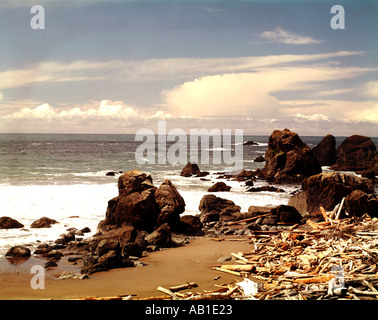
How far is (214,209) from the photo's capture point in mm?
21375

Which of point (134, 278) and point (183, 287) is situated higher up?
point (183, 287)

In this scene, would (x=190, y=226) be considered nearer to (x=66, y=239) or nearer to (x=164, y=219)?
(x=164, y=219)

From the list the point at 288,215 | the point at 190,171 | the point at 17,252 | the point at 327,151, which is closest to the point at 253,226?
the point at 288,215

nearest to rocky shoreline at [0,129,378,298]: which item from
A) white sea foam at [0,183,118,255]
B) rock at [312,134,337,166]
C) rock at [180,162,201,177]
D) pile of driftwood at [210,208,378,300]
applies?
white sea foam at [0,183,118,255]

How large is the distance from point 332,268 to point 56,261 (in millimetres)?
8771

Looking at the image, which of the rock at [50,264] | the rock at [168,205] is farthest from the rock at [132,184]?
the rock at [50,264]

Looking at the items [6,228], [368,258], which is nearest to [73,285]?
[368,258]

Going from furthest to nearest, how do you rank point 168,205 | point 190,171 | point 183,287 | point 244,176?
point 190,171, point 244,176, point 168,205, point 183,287

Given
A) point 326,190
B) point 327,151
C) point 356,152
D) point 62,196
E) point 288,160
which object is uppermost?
point 327,151

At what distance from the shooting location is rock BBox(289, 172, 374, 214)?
1906cm

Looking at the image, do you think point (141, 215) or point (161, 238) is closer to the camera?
point (161, 238)

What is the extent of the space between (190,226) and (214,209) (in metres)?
3.84
